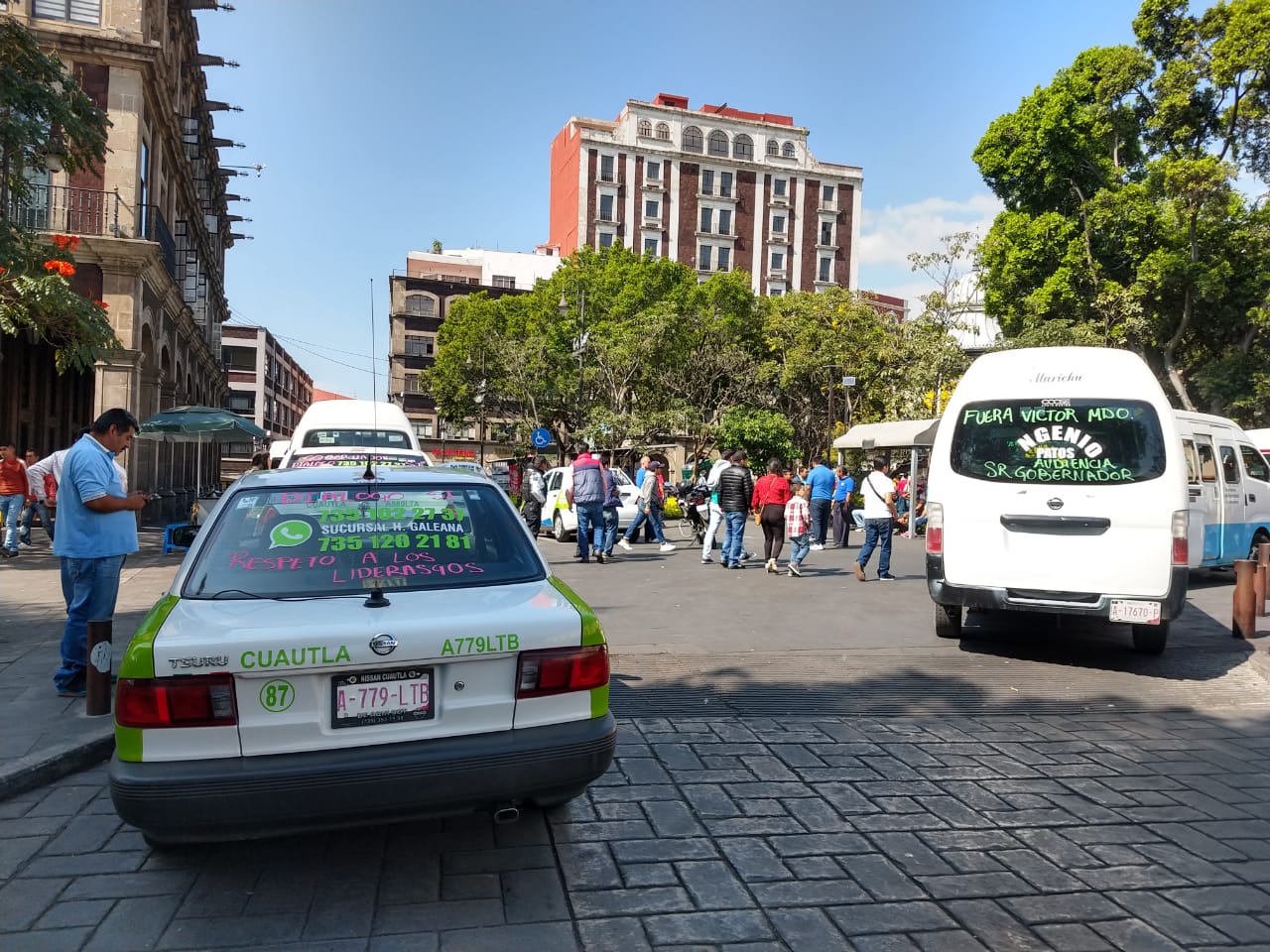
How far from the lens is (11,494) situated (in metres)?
13.9

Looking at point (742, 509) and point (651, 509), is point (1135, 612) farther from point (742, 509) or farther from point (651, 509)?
point (651, 509)

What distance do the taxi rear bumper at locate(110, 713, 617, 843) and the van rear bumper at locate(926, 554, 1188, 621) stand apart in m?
5.18

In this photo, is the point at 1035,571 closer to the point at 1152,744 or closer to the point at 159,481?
the point at 1152,744

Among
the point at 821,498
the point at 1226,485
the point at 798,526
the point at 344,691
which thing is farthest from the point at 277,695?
the point at 821,498

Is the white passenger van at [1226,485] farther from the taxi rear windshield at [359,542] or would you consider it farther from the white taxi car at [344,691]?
the white taxi car at [344,691]

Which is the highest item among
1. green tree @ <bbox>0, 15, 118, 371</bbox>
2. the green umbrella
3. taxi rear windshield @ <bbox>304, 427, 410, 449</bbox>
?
green tree @ <bbox>0, 15, 118, 371</bbox>

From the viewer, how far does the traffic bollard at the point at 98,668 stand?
17.0 ft

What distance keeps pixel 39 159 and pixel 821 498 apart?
12517 millimetres

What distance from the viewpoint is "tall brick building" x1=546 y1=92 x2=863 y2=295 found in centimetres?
7356

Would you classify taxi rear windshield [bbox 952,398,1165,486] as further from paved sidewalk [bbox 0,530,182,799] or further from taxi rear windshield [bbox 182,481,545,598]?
paved sidewalk [bbox 0,530,182,799]

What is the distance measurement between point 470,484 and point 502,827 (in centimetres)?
150

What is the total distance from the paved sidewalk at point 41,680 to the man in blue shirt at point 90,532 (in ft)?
1.16

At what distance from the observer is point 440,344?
54.3 metres

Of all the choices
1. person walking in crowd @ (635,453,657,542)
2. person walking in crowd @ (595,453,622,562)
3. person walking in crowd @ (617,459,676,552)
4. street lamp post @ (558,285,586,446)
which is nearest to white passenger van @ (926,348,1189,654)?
person walking in crowd @ (595,453,622,562)
